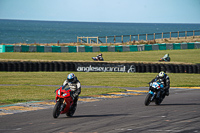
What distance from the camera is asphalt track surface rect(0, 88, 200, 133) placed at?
8.69 m

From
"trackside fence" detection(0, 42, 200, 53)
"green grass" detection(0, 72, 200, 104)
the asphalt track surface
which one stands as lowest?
the asphalt track surface

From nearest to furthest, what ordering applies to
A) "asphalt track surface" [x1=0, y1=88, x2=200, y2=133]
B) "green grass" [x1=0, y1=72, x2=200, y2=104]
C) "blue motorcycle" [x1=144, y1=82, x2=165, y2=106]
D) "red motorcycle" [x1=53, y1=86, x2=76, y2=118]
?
1. "asphalt track surface" [x1=0, y1=88, x2=200, y2=133]
2. "red motorcycle" [x1=53, y1=86, x2=76, y2=118]
3. "blue motorcycle" [x1=144, y1=82, x2=165, y2=106]
4. "green grass" [x1=0, y1=72, x2=200, y2=104]

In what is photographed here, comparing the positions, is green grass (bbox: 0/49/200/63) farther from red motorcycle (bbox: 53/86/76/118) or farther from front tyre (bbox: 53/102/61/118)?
front tyre (bbox: 53/102/61/118)

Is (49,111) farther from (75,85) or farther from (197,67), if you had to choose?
(197,67)

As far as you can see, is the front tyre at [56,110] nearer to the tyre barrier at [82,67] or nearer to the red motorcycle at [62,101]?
the red motorcycle at [62,101]

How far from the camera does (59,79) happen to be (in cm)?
2462

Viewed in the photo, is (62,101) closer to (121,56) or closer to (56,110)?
(56,110)

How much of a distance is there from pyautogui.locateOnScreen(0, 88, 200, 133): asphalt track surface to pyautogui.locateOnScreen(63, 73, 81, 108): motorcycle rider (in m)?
0.63

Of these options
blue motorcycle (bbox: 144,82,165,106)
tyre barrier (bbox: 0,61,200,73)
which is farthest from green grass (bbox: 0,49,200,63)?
blue motorcycle (bbox: 144,82,165,106)

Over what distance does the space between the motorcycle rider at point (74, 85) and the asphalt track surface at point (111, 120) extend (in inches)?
24.6

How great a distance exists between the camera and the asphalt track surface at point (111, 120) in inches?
342

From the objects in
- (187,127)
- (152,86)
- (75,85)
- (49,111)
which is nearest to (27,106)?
(49,111)

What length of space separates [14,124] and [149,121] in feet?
A: 11.9

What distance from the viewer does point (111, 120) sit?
10.0m
